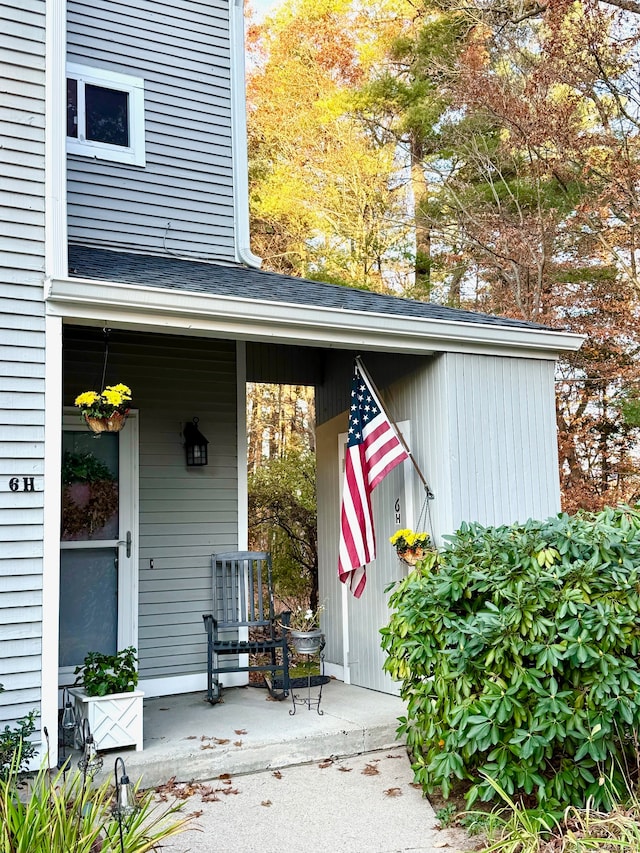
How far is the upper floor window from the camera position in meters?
6.01

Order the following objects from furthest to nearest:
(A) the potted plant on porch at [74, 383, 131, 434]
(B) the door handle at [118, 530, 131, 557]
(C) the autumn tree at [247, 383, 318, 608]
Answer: (C) the autumn tree at [247, 383, 318, 608] → (B) the door handle at [118, 530, 131, 557] → (A) the potted plant on porch at [74, 383, 131, 434]

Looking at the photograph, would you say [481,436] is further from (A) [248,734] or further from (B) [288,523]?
(B) [288,523]

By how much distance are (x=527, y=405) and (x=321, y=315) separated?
179 cm

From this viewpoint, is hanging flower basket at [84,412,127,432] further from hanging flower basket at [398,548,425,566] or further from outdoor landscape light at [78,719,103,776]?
hanging flower basket at [398,548,425,566]

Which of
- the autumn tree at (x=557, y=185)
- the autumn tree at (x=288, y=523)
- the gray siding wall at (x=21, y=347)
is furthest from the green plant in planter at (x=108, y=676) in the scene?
the autumn tree at (x=557, y=185)

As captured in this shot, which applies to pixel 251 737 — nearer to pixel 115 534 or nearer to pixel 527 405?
pixel 115 534

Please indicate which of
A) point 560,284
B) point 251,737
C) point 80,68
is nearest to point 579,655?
point 251,737

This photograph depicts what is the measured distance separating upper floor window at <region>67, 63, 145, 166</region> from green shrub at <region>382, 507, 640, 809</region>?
434cm

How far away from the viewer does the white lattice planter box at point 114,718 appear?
4055mm

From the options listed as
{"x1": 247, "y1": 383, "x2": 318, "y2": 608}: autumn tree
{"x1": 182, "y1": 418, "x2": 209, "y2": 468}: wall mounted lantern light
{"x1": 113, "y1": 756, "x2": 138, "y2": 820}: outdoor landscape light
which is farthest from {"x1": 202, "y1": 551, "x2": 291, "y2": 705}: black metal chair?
{"x1": 247, "y1": 383, "x2": 318, "y2": 608}: autumn tree

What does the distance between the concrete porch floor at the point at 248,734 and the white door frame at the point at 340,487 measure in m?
0.71

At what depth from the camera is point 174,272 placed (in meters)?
5.16

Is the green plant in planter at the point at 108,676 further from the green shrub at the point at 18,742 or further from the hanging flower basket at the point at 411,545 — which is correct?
the hanging flower basket at the point at 411,545

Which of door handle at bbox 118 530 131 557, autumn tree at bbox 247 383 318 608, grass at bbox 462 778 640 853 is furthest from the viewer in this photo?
autumn tree at bbox 247 383 318 608
